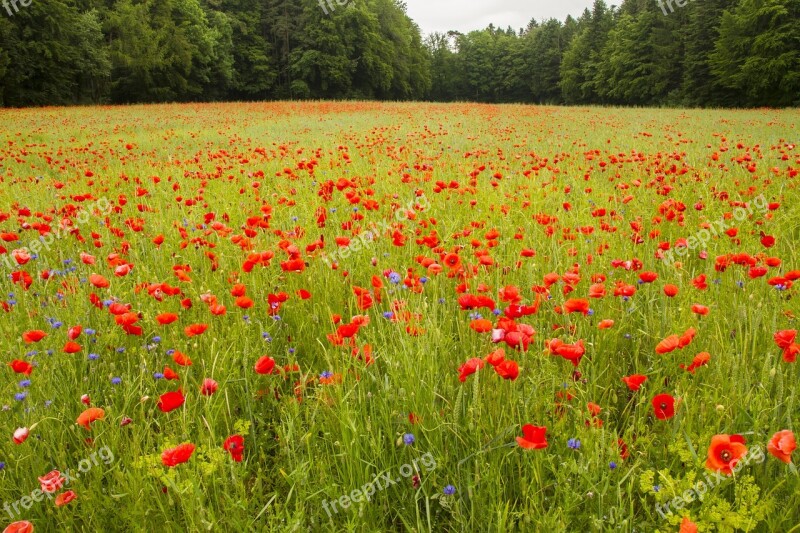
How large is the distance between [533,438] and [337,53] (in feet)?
165

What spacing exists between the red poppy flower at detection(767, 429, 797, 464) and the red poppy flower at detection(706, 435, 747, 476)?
56 millimetres

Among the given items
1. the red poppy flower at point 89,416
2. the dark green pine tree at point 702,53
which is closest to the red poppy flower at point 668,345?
the red poppy flower at point 89,416

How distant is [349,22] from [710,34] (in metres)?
30.4

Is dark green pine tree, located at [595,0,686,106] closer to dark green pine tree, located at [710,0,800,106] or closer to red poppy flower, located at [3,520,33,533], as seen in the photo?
dark green pine tree, located at [710,0,800,106]

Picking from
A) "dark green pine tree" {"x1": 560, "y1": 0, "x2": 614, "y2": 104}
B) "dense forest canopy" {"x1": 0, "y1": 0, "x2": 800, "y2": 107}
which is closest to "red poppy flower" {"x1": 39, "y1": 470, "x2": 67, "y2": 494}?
"dense forest canopy" {"x1": 0, "y1": 0, "x2": 800, "y2": 107}

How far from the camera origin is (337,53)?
46.8m

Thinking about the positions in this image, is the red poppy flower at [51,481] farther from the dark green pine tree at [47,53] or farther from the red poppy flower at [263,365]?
the dark green pine tree at [47,53]

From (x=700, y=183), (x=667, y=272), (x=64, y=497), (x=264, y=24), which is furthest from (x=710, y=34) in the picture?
(x=64, y=497)

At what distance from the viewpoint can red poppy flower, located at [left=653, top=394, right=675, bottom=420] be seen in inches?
54.6

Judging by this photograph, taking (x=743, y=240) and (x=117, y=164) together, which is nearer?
(x=743, y=240)

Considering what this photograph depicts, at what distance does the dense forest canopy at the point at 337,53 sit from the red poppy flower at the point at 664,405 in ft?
101

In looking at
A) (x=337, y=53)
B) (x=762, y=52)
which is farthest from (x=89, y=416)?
(x=337, y=53)

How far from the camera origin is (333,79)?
46844 millimetres

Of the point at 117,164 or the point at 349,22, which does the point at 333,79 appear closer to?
the point at 349,22
